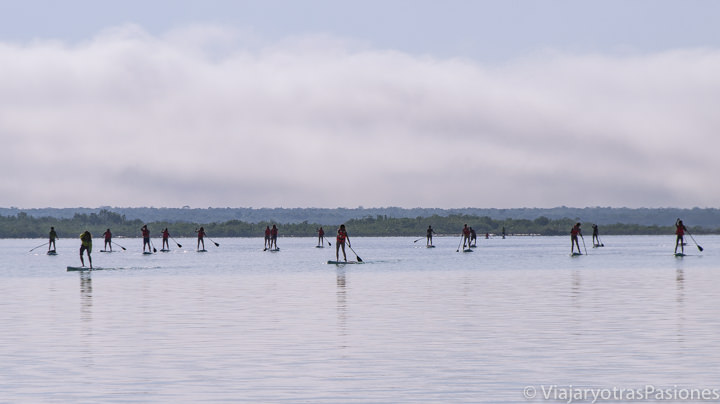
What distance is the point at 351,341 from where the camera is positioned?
786 inches

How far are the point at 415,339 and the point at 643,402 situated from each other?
718cm

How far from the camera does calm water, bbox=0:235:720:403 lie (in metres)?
14.8

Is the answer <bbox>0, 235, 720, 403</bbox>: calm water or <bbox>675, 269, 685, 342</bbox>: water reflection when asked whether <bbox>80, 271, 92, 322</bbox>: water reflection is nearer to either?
<bbox>0, 235, 720, 403</bbox>: calm water

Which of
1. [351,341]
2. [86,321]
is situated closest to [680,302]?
[351,341]

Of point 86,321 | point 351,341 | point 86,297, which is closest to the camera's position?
point 351,341

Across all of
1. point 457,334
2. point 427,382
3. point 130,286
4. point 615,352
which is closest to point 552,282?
point 130,286

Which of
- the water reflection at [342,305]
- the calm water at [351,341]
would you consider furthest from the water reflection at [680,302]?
the water reflection at [342,305]

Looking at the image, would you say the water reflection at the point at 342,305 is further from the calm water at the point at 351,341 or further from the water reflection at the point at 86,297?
the water reflection at the point at 86,297

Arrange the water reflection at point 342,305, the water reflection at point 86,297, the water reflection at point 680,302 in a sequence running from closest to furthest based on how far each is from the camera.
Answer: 1. the water reflection at point 680,302
2. the water reflection at point 342,305
3. the water reflection at point 86,297

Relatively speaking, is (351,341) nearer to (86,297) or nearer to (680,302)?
(680,302)

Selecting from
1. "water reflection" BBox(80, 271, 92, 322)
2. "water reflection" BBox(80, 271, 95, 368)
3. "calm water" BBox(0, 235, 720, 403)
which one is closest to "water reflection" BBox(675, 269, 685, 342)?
"calm water" BBox(0, 235, 720, 403)

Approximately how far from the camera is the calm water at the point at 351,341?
14.8 metres

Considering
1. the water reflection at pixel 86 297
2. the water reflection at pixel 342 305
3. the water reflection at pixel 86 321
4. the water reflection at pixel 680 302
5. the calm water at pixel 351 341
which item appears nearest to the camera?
the calm water at pixel 351 341

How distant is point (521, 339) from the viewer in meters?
20.1
